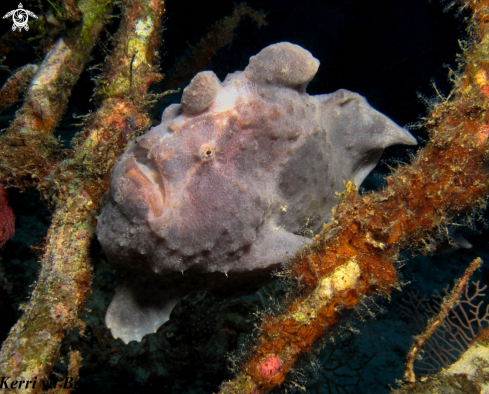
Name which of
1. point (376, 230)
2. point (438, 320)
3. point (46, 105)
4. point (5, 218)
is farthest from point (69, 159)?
point (438, 320)

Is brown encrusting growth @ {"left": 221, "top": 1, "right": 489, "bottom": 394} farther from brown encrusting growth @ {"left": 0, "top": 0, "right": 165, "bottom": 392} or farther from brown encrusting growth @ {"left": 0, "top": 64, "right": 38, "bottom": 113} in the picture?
brown encrusting growth @ {"left": 0, "top": 64, "right": 38, "bottom": 113}

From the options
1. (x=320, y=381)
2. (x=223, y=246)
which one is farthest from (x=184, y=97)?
(x=320, y=381)

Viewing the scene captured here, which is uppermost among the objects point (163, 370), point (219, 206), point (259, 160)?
point (259, 160)

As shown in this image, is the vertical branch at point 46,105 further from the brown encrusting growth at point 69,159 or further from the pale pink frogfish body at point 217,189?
the pale pink frogfish body at point 217,189

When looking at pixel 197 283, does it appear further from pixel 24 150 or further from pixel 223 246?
pixel 24 150

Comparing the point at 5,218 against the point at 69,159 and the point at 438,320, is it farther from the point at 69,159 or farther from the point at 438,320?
the point at 438,320

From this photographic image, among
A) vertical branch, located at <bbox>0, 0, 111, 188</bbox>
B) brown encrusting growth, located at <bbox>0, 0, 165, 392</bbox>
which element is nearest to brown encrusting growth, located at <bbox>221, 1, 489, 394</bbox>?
brown encrusting growth, located at <bbox>0, 0, 165, 392</bbox>
